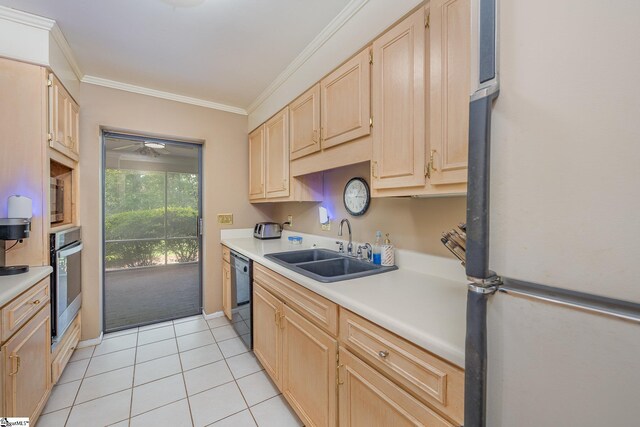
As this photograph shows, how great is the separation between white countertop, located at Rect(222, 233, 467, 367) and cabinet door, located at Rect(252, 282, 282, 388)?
0.35m

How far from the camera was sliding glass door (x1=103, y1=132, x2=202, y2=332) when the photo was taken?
2934 mm

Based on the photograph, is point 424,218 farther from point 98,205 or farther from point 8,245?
point 98,205

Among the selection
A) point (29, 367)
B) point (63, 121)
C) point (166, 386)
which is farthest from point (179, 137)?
point (166, 386)

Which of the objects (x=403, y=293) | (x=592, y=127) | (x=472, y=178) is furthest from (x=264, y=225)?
(x=592, y=127)

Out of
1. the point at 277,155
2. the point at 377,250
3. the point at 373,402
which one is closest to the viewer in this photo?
the point at 373,402

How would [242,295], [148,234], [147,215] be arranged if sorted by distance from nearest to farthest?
[242,295], [147,215], [148,234]

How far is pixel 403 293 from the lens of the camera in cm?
122

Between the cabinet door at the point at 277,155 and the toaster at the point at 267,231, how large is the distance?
449mm

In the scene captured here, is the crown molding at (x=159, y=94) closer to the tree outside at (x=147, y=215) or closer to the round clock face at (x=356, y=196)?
the tree outside at (x=147, y=215)

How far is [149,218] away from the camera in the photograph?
3336 mm

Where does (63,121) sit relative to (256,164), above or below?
above

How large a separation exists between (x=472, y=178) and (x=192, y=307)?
3546 millimetres

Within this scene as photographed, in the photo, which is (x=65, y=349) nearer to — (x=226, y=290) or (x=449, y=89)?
(x=226, y=290)

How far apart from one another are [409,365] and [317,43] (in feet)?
6.66
